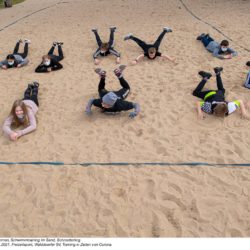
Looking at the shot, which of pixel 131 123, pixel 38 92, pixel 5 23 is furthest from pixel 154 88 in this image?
pixel 5 23

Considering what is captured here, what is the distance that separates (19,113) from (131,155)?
2.45m

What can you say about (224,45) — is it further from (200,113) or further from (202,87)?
(200,113)

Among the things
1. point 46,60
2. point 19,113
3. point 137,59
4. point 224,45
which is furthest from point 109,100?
point 224,45

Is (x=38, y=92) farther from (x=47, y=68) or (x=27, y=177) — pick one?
(x=27, y=177)

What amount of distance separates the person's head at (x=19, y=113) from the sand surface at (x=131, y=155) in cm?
36

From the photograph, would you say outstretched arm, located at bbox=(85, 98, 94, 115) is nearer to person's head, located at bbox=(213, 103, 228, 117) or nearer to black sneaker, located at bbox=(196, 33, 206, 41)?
person's head, located at bbox=(213, 103, 228, 117)

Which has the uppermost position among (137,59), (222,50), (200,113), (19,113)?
(222,50)

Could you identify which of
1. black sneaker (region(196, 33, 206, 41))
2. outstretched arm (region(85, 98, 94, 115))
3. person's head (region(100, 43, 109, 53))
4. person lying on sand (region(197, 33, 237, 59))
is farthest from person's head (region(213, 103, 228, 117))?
black sneaker (region(196, 33, 206, 41))

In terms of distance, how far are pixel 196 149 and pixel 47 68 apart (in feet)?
16.8

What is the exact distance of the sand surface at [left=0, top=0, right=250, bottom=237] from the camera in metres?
3.73

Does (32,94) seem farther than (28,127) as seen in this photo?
Yes

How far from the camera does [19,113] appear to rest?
5.43 meters

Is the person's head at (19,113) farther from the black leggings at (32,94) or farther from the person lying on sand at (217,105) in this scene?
the person lying on sand at (217,105)

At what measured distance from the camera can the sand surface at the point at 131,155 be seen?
3727mm
